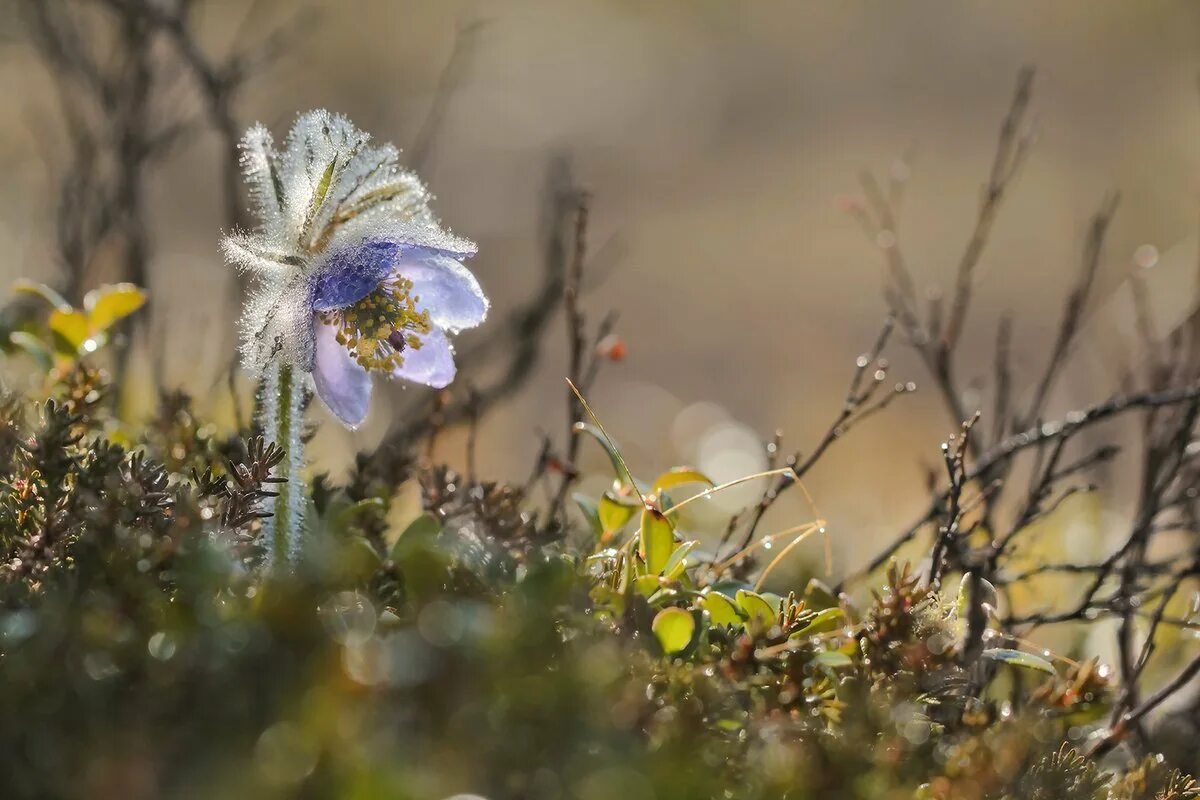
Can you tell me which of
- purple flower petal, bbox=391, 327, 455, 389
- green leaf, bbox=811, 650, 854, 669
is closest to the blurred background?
purple flower petal, bbox=391, 327, 455, 389

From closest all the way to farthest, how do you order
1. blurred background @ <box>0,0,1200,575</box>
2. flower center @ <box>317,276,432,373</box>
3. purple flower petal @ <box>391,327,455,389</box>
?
1. flower center @ <box>317,276,432,373</box>
2. purple flower petal @ <box>391,327,455,389</box>
3. blurred background @ <box>0,0,1200,575</box>

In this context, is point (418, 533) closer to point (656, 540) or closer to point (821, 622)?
point (656, 540)

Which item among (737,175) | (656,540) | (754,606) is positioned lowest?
(754,606)

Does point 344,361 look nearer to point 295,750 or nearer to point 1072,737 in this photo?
point 295,750

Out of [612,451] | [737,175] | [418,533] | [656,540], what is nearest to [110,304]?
[418,533]

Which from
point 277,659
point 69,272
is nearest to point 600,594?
point 277,659

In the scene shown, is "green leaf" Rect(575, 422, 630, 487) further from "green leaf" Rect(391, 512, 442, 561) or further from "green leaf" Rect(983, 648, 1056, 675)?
"green leaf" Rect(983, 648, 1056, 675)
